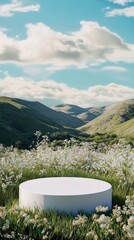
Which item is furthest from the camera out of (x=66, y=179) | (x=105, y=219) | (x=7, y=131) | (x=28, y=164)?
(x=7, y=131)

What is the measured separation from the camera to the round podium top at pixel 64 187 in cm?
1091

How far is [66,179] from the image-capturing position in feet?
43.0

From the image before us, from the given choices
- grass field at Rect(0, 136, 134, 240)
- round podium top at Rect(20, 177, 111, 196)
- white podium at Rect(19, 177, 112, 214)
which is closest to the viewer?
grass field at Rect(0, 136, 134, 240)

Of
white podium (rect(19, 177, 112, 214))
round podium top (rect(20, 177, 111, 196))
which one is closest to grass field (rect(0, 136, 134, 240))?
white podium (rect(19, 177, 112, 214))

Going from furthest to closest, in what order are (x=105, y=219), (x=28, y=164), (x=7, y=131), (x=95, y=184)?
(x=7, y=131) < (x=28, y=164) < (x=95, y=184) < (x=105, y=219)

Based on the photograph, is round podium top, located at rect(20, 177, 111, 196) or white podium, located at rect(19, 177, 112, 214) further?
round podium top, located at rect(20, 177, 111, 196)

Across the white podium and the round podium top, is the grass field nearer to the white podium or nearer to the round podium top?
the white podium

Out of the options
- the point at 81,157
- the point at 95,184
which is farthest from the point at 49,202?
the point at 81,157

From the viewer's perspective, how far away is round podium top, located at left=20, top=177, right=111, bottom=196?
430 inches

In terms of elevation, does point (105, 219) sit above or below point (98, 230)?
above

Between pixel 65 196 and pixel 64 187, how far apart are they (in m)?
1.26

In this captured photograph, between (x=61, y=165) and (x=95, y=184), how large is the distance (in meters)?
4.08

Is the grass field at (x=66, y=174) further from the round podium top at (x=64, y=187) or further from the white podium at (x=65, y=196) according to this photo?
the round podium top at (x=64, y=187)

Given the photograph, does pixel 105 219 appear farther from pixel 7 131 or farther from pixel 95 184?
pixel 7 131
